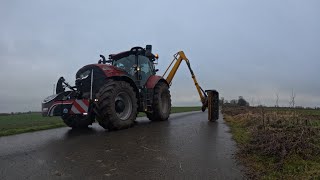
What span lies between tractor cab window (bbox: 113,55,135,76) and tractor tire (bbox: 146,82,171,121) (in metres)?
1.42

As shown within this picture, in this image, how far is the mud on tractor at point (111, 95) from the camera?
9664mm

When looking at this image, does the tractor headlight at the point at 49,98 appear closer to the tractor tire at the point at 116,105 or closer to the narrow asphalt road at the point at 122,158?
the tractor tire at the point at 116,105

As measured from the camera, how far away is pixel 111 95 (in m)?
9.73

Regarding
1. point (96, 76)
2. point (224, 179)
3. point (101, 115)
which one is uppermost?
point (96, 76)

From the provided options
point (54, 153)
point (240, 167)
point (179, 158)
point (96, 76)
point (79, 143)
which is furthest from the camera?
point (96, 76)

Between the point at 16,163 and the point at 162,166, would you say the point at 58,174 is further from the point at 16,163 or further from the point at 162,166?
the point at 162,166

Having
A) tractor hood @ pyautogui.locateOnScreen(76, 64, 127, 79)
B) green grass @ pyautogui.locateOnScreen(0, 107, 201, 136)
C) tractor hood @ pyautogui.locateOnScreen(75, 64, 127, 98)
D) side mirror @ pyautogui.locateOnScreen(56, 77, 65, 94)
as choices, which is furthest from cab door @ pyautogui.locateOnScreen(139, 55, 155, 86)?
green grass @ pyautogui.locateOnScreen(0, 107, 201, 136)

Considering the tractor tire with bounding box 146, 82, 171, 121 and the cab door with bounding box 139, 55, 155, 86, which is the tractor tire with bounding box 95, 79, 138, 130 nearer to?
the cab door with bounding box 139, 55, 155, 86

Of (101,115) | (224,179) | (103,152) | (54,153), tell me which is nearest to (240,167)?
(224,179)

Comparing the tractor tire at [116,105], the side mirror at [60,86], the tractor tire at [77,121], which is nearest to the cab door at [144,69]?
the tractor tire at [116,105]

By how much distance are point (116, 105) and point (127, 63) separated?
3.24m

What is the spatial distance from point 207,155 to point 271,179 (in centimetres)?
189

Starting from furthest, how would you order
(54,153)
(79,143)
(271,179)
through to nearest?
1. (79,143)
2. (54,153)
3. (271,179)

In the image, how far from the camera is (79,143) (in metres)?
7.66
